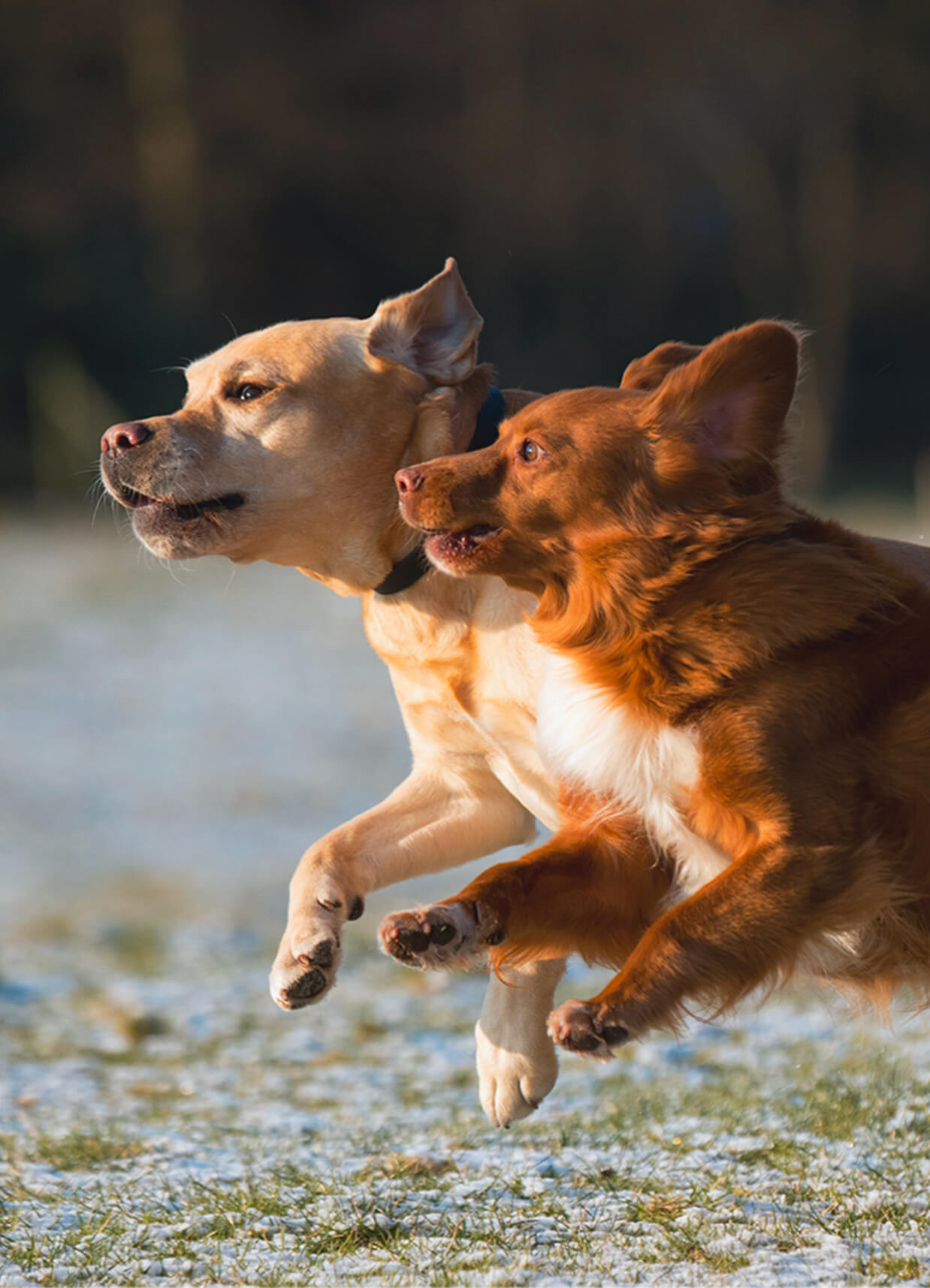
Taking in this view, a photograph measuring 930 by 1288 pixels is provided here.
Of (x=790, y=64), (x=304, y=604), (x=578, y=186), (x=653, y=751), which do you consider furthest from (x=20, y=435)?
(x=653, y=751)

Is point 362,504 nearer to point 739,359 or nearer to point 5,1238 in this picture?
point 739,359

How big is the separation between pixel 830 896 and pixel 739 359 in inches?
38.3

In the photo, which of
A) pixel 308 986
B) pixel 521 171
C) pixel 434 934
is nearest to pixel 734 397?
pixel 434 934

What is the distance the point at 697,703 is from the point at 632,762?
0.18 meters

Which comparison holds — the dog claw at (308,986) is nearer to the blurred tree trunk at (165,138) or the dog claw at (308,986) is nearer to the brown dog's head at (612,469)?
the brown dog's head at (612,469)

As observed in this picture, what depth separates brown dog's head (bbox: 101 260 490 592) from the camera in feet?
12.2

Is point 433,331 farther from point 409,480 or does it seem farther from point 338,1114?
point 338,1114

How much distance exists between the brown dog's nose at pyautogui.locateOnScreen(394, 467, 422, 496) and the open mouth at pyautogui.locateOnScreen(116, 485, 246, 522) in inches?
28.1

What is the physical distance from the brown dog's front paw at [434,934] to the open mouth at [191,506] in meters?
1.26

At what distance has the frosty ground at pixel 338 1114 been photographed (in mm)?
3072

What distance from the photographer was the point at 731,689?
2.86 metres

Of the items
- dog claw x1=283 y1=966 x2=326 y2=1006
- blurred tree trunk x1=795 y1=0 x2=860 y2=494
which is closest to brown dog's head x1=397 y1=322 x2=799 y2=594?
dog claw x1=283 y1=966 x2=326 y2=1006

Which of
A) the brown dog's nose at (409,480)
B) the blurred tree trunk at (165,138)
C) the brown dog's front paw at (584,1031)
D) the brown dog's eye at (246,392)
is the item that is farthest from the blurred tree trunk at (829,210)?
the brown dog's front paw at (584,1031)

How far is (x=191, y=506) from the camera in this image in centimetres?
373
